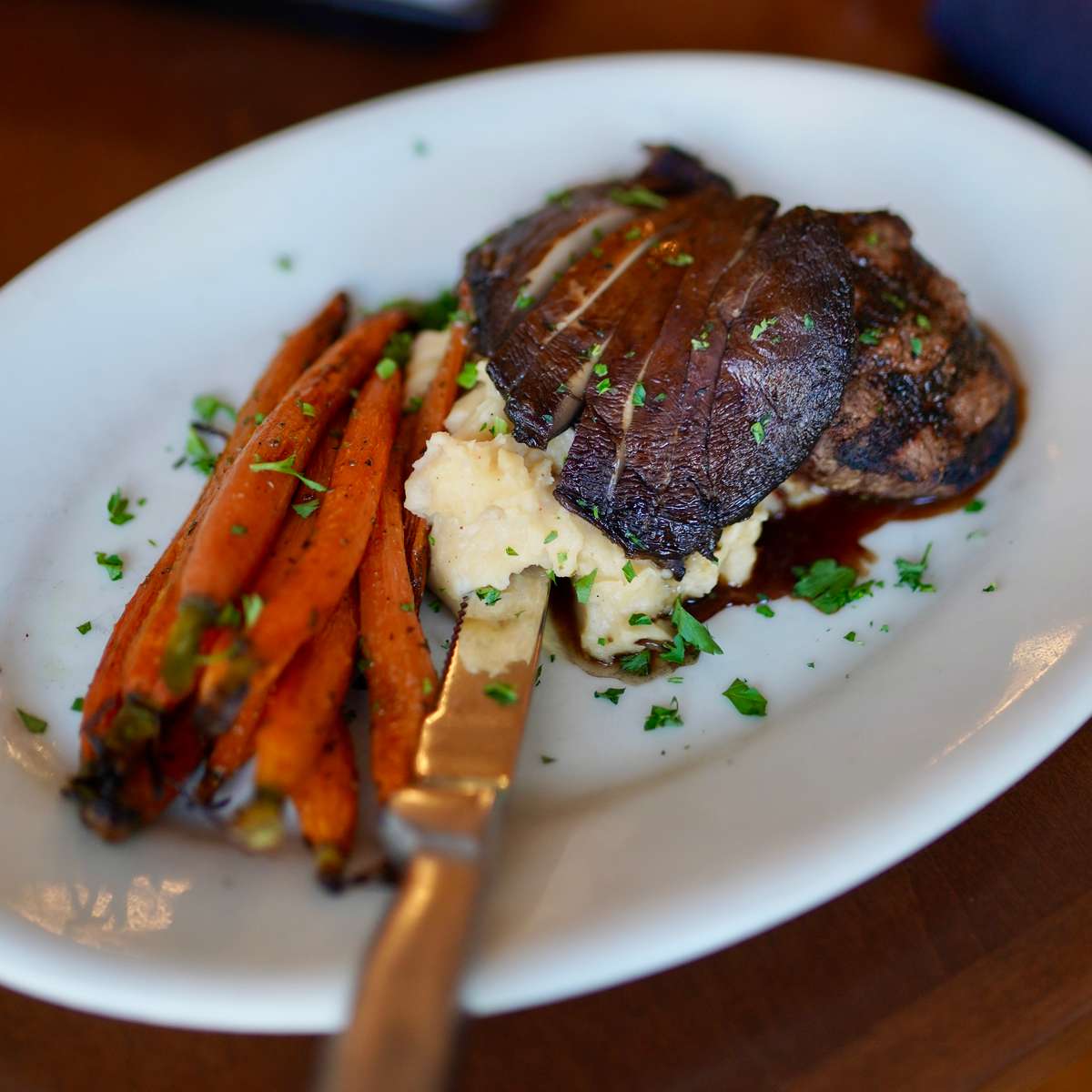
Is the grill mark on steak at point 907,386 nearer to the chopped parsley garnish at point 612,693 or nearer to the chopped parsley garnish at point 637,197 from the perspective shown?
the chopped parsley garnish at point 637,197

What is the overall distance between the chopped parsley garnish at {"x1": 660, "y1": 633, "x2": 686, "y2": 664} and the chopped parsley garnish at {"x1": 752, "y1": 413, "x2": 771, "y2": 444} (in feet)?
1.91

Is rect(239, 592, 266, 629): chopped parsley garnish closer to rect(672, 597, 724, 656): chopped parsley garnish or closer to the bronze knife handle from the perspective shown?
the bronze knife handle

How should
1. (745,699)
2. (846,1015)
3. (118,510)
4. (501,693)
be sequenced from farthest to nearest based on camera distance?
1. (118,510)
2. (745,699)
3. (501,693)
4. (846,1015)

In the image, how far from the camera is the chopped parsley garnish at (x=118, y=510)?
2.91 meters

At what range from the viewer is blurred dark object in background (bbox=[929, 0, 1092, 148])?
3.75m

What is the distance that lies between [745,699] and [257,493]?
138 cm

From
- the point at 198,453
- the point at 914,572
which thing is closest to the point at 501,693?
the point at 914,572

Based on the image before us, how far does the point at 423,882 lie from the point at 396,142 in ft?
9.55

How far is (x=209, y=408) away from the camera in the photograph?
3219 millimetres

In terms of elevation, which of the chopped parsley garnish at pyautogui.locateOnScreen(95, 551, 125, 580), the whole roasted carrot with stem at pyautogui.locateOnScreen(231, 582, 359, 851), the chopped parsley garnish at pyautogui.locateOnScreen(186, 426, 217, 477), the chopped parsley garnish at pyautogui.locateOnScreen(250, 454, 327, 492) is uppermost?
the chopped parsley garnish at pyautogui.locateOnScreen(250, 454, 327, 492)

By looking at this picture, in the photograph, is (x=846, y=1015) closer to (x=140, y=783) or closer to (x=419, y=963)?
(x=419, y=963)

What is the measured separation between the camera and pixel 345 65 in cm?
473

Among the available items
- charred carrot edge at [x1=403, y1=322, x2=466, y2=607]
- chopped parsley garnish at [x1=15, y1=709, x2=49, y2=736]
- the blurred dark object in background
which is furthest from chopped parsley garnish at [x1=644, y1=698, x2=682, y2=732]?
the blurred dark object in background

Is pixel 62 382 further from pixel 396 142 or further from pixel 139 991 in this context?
pixel 139 991
